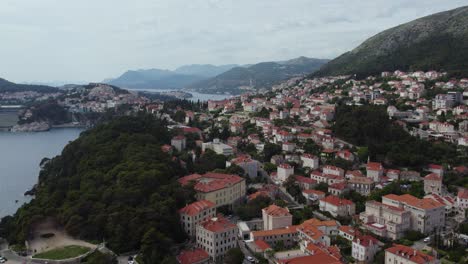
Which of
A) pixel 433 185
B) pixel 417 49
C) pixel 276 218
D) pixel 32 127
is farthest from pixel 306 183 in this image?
pixel 32 127

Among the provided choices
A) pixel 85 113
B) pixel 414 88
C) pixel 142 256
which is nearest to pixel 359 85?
pixel 414 88

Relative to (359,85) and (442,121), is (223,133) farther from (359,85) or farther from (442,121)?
(359,85)

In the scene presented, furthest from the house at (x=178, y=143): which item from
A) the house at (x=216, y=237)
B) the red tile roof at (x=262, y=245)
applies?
the red tile roof at (x=262, y=245)

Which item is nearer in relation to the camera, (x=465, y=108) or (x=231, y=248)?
(x=231, y=248)

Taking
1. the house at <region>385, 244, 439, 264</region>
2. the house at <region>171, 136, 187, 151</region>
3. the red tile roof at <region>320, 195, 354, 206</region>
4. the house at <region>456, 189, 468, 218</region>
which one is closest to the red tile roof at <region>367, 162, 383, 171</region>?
the red tile roof at <region>320, 195, 354, 206</region>

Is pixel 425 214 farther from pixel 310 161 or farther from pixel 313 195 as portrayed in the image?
pixel 310 161

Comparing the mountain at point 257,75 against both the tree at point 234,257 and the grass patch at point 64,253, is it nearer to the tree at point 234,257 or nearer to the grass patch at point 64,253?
the grass patch at point 64,253
